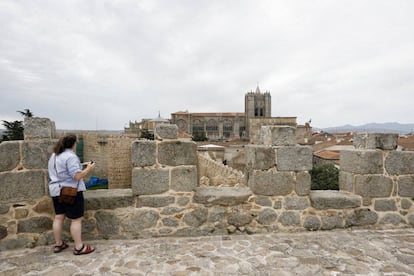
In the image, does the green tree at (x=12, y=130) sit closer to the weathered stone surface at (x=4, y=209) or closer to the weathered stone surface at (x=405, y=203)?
the weathered stone surface at (x=4, y=209)

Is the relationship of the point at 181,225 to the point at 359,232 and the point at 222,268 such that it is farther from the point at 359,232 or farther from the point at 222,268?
the point at 359,232

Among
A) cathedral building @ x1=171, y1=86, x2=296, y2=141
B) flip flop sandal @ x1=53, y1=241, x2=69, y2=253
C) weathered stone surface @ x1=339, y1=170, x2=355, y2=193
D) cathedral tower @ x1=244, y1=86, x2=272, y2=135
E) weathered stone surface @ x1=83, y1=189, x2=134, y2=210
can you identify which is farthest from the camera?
cathedral tower @ x1=244, y1=86, x2=272, y2=135

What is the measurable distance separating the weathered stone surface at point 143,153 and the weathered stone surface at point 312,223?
7.85ft

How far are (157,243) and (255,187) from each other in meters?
1.56

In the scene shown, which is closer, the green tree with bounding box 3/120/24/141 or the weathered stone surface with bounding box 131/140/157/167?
the weathered stone surface with bounding box 131/140/157/167

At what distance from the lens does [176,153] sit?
139 inches

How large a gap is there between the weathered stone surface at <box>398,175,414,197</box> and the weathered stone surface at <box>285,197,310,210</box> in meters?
1.54

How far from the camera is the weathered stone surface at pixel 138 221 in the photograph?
11.3 feet

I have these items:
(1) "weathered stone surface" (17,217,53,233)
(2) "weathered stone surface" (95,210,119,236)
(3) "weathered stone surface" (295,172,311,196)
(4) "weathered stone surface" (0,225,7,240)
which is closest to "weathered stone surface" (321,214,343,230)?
(3) "weathered stone surface" (295,172,311,196)

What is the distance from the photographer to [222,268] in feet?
8.67

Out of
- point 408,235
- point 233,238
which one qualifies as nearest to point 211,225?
point 233,238

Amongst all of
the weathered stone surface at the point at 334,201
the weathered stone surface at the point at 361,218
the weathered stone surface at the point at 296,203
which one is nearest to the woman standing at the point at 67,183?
the weathered stone surface at the point at 296,203

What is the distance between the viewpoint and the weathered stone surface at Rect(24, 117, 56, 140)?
3232 millimetres

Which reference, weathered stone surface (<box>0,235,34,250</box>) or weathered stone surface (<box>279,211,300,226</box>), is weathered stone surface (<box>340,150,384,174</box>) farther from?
weathered stone surface (<box>0,235,34,250</box>)
